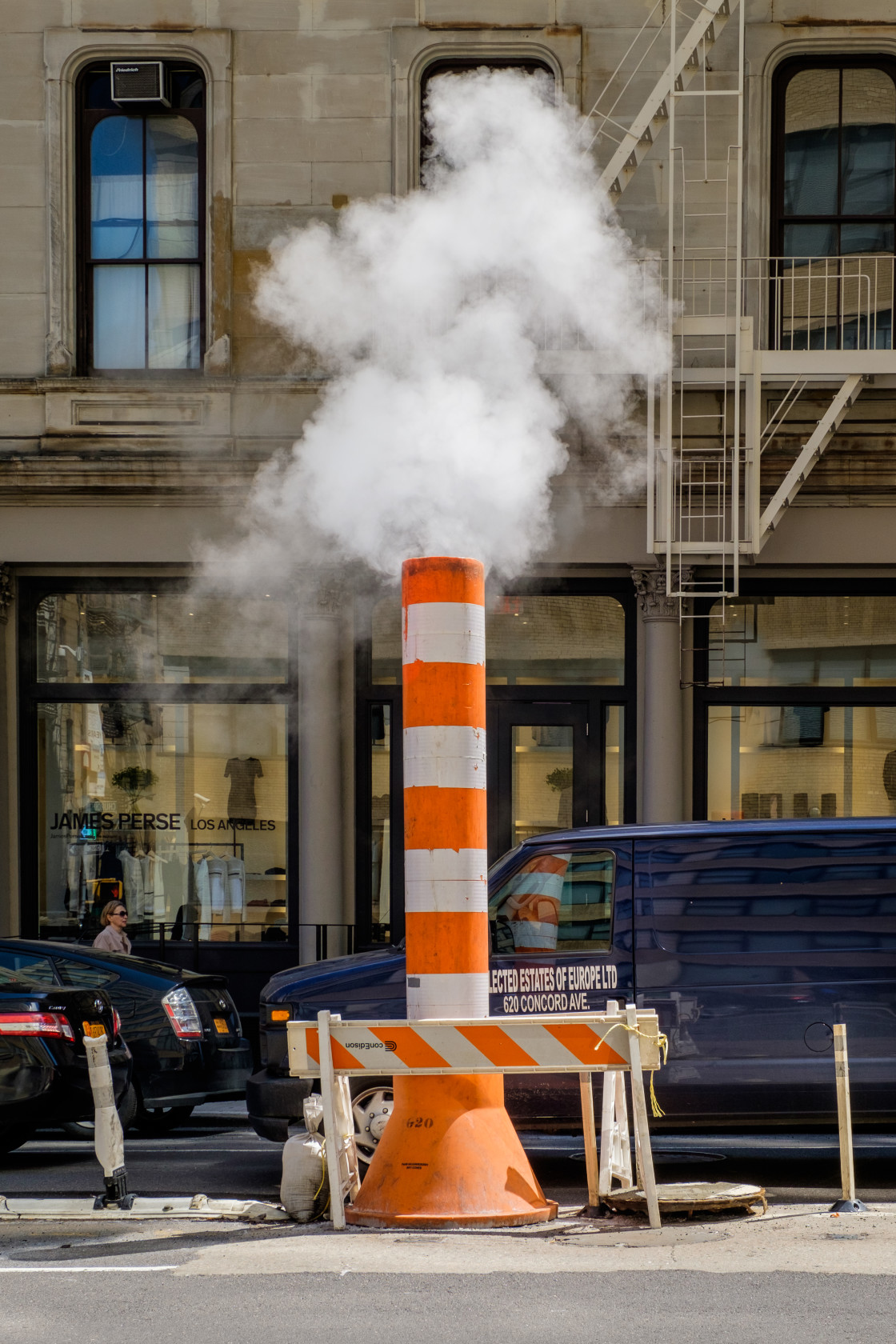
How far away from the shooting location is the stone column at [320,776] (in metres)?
14.6

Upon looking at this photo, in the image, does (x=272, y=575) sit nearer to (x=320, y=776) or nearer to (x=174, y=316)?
(x=320, y=776)

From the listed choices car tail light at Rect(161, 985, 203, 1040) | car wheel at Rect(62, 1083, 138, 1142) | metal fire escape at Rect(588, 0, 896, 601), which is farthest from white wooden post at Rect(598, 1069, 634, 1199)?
metal fire escape at Rect(588, 0, 896, 601)

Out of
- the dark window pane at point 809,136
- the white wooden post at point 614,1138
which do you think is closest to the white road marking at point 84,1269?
the white wooden post at point 614,1138

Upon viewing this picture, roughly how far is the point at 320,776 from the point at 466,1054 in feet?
26.3

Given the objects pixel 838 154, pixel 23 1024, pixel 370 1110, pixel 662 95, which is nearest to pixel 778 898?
pixel 370 1110

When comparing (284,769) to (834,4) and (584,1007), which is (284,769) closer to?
(584,1007)

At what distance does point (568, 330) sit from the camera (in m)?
13.6

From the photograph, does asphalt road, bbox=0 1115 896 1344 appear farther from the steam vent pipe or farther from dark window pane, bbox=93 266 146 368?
dark window pane, bbox=93 266 146 368

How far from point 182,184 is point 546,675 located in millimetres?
5542

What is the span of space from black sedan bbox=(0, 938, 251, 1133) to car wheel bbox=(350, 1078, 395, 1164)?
2.04 metres

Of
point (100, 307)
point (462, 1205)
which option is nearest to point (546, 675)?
point (100, 307)

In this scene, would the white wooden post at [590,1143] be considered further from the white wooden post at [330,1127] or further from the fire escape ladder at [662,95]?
the fire escape ladder at [662,95]

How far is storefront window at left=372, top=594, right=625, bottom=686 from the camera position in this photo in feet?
49.1

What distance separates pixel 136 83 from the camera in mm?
14891
